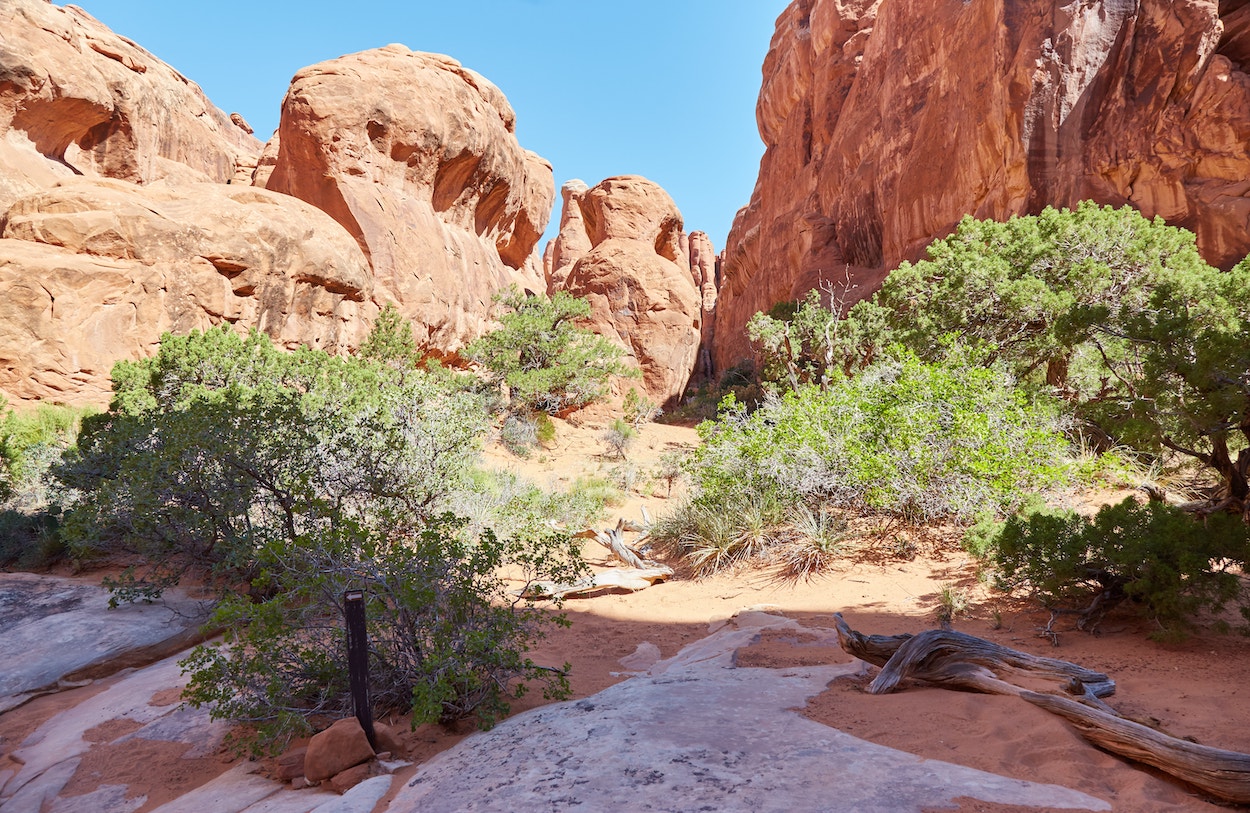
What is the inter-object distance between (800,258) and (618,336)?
31.3 ft

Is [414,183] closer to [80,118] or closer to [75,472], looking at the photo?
[80,118]

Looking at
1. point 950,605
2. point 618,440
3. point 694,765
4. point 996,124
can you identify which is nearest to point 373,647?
point 694,765

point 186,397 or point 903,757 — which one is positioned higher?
point 186,397

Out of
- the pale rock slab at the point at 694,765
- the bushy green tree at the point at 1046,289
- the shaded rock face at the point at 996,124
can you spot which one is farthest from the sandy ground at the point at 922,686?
the shaded rock face at the point at 996,124

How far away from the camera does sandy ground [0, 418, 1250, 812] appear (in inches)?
107

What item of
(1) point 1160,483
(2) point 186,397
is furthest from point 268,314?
(1) point 1160,483

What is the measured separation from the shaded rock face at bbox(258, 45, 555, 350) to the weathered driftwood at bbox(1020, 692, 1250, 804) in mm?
21844

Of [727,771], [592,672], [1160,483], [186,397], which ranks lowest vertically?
[592,672]

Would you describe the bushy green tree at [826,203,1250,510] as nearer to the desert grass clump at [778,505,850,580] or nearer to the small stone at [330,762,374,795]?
the desert grass clump at [778,505,850,580]

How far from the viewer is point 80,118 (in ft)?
64.5

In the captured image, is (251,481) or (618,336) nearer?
(251,481)

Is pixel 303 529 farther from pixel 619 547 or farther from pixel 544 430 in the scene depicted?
pixel 544 430

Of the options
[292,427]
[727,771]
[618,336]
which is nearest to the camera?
[727,771]

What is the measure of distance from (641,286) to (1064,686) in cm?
2951
